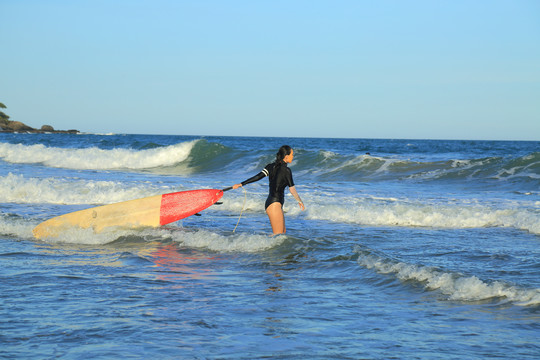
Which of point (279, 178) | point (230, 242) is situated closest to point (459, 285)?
point (279, 178)

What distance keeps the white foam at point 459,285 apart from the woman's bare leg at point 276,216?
7.39 ft

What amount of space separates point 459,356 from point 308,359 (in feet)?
3.39

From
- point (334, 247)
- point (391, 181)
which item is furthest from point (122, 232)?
point (391, 181)

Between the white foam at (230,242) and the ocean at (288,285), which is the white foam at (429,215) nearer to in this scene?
the ocean at (288,285)

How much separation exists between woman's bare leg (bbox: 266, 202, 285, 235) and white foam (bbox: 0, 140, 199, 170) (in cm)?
2125

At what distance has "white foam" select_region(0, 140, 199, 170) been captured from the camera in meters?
28.9

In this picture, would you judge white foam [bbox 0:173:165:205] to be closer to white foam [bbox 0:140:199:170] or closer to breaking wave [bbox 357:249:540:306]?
breaking wave [bbox 357:249:540:306]

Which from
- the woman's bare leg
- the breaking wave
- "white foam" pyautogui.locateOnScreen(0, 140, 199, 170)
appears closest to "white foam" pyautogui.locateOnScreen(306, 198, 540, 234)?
the woman's bare leg

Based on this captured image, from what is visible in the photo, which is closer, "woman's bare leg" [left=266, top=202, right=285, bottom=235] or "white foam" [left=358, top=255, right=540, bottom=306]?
"white foam" [left=358, top=255, right=540, bottom=306]

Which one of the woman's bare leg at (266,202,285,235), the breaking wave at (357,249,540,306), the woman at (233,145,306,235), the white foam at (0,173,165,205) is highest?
the woman at (233,145,306,235)

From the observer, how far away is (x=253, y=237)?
8.25m

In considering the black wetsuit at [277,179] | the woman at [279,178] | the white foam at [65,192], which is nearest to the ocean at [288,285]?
the woman at [279,178]

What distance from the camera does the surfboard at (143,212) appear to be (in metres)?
9.22

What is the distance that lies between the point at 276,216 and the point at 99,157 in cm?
2355
